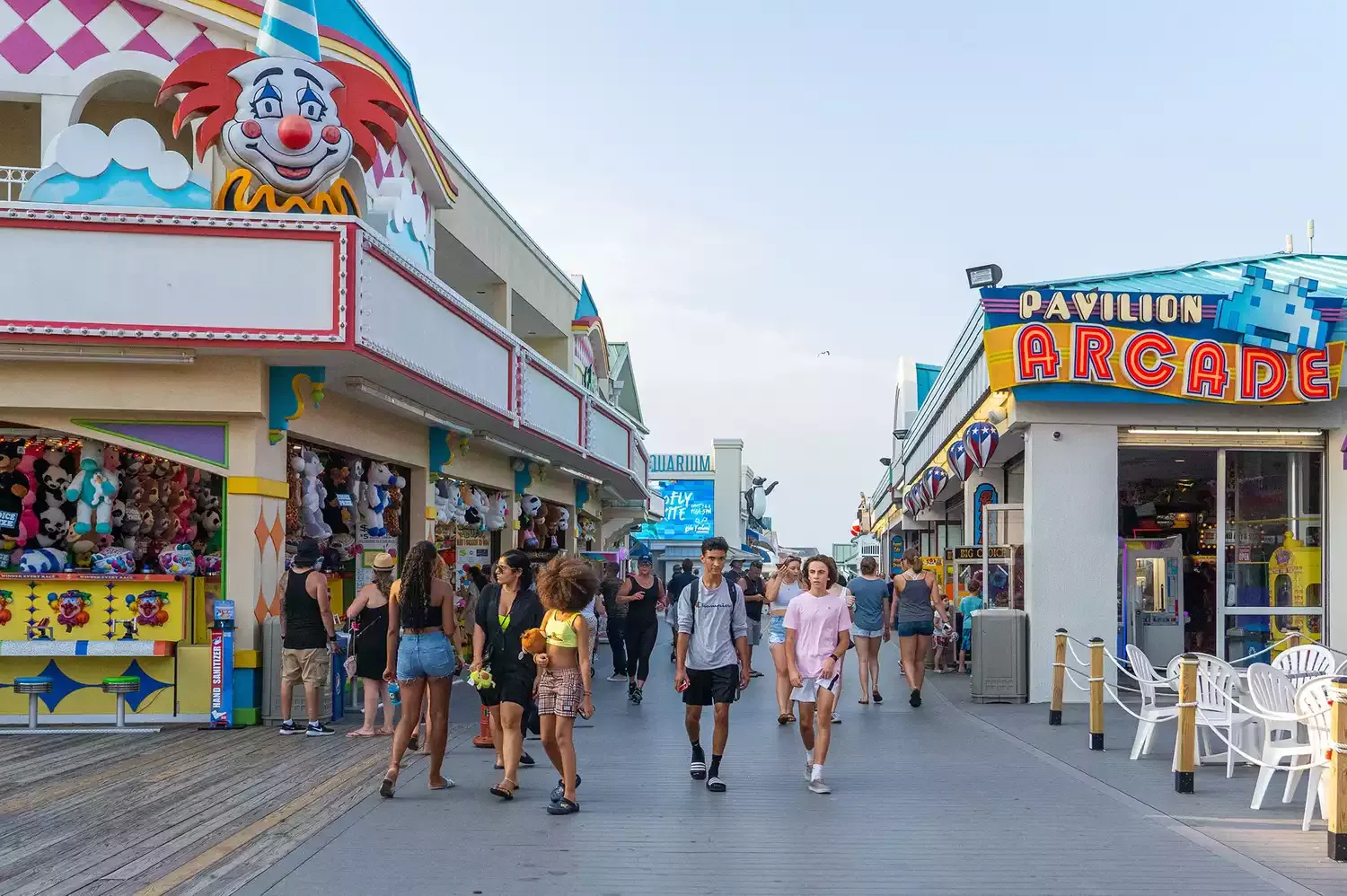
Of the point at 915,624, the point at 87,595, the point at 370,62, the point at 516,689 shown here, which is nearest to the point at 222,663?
the point at 87,595

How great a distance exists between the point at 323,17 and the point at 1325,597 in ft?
43.8

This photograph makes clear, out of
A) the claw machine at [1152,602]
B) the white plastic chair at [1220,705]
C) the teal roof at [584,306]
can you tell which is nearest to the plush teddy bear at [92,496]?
the white plastic chair at [1220,705]

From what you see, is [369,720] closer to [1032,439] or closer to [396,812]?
[396,812]

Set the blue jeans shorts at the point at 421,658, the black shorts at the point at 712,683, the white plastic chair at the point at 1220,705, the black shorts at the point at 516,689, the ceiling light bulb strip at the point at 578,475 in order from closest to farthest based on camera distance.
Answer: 1. the black shorts at the point at 516,689
2. the blue jeans shorts at the point at 421,658
3. the black shorts at the point at 712,683
4. the white plastic chair at the point at 1220,705
5. the ceiling light bulb strip at the point at 578,475

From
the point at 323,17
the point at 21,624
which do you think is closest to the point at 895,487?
the point at 323,17

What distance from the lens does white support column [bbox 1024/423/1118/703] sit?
49.1ft

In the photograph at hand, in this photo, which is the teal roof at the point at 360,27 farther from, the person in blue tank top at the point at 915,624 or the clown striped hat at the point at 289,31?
the person in blue tank top at the point at 915,624

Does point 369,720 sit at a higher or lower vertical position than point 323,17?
lower

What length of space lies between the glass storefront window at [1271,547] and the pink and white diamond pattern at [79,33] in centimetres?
1266

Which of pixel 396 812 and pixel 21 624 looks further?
pixel 21 624

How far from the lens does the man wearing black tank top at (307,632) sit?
1167cm

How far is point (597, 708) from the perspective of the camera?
48.3 feet

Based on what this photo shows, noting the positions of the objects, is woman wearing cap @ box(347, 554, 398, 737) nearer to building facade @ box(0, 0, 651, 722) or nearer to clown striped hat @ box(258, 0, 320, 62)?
building facade @ box(0, 0, 651, 722)

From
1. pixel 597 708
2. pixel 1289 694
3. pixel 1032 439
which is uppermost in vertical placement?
pixel 1032 439
